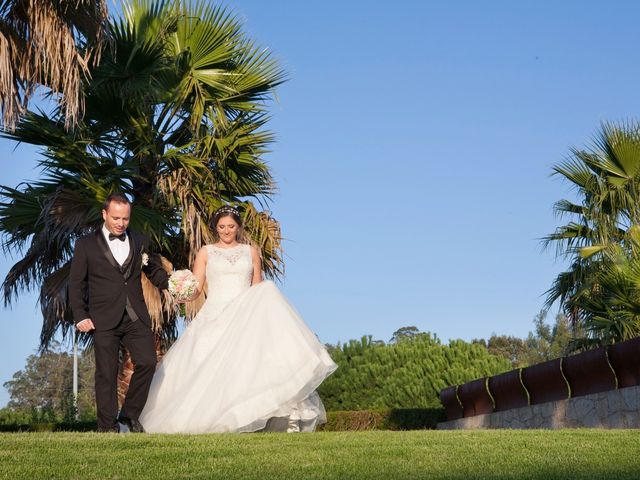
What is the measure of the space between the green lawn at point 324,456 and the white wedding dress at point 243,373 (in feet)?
Result: 4.06

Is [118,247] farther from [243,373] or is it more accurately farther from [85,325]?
[243,373]

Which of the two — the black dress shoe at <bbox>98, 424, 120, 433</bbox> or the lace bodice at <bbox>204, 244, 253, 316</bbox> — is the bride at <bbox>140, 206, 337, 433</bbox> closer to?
the lace bodice at <bbox>204, 244, 253, 316</bbox>

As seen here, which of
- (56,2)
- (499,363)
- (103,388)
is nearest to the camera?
(103,388)

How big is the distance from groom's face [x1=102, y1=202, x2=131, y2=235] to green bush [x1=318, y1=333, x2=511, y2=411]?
14676 mm

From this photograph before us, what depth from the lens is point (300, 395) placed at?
8.67m

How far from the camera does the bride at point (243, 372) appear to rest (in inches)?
337

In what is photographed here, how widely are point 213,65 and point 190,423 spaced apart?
8.92m

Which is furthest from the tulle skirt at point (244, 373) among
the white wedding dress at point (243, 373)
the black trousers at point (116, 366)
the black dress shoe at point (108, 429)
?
the black dress shoe at point (108, 429)

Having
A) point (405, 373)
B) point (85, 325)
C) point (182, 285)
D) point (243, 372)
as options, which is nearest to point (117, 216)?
point (85, 325)

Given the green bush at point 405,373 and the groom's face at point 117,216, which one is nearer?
the groom's face at point 117,216

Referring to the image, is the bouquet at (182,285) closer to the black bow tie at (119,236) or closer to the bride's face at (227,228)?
the bride's face at (227,228)

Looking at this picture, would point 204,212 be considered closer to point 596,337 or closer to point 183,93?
point 183,93

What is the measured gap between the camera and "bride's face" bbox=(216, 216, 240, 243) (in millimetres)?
9938

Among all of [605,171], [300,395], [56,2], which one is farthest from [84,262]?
[605,171]
